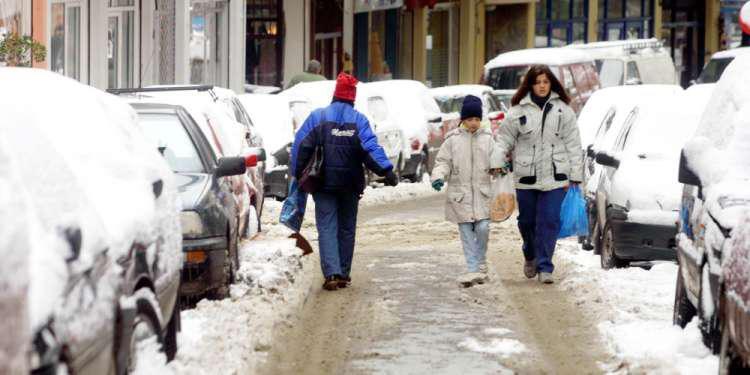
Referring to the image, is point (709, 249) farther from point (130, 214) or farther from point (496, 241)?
point (496, 241)

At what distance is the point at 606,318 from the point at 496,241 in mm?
6395

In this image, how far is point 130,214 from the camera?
25.8 feet

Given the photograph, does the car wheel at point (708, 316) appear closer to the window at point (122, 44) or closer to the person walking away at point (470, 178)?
the person walking away at point (470, 178)

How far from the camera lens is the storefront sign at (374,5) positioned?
40.6 meters

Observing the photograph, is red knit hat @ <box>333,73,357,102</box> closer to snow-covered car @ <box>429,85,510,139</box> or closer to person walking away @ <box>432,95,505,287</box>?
person walking away @ <box>432,95,505,287</box>

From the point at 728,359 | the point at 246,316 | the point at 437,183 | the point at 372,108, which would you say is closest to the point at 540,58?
the point at 372,108

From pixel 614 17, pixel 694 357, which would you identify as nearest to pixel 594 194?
pixel 694 357

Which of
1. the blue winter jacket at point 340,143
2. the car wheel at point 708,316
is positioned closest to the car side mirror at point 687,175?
the car wheel at point 708,316

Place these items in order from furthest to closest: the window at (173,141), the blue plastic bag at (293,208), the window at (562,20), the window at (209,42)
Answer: the window at (562,20)
the window at (209,42)
the blue plastic bag at (293,208)
the window at (173,141)

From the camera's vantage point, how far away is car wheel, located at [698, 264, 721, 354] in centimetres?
880

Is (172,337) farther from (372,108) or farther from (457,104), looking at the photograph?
(457,104)

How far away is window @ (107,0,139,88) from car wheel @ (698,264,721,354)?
19252 mm

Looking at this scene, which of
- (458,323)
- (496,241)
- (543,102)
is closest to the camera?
(458,323)

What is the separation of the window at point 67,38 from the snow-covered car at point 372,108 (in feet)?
10.8
